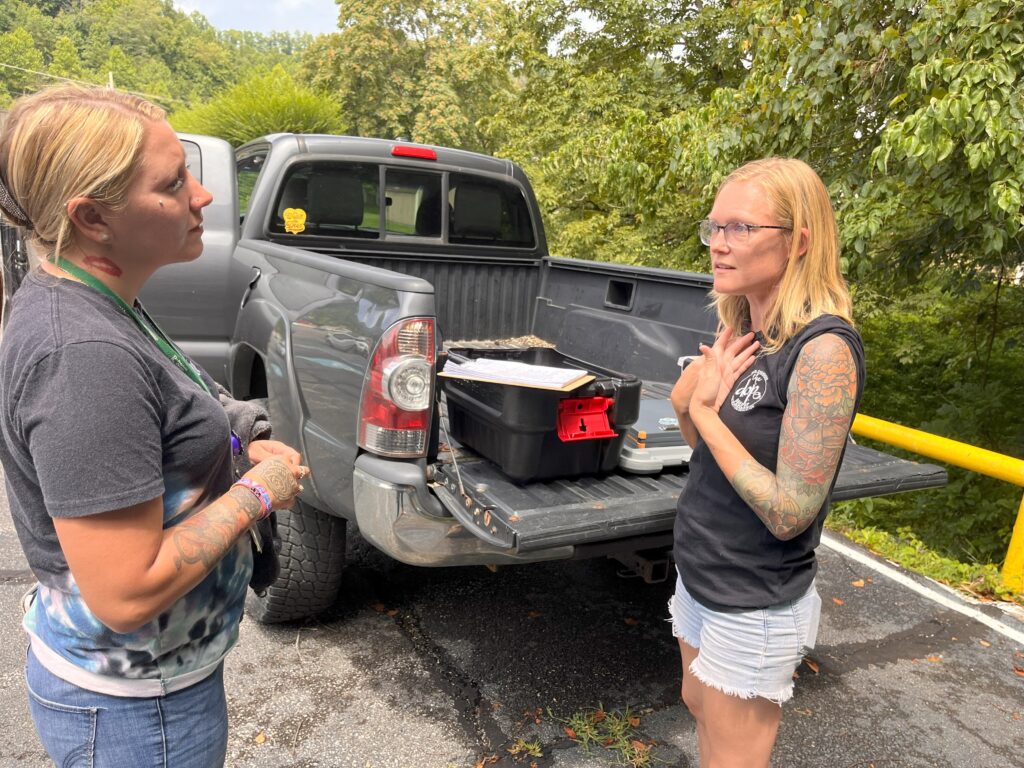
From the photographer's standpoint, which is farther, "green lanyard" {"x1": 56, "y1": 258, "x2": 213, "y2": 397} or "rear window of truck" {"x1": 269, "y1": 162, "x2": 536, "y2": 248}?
"rear window of truck" {"x1": 269, "y1": 162, "x2": 536, "y2": 248}

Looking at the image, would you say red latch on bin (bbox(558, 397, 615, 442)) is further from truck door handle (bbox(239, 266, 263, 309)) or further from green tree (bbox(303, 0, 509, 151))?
green tree (bbox(303, 0, 509, 151))

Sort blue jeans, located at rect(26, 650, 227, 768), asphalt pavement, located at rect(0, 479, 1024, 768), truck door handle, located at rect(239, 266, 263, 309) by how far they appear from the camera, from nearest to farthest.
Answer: blue jeans, located at rect(26, 650, 227, 768)
asphalt pavement, located at rect(0, 479, 1024, 768)
truck door handle, located at rect(239, 266, 263, 309)

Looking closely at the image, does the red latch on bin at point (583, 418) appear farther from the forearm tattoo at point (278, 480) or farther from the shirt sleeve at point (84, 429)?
the shirt sleeve at point (84, 429)

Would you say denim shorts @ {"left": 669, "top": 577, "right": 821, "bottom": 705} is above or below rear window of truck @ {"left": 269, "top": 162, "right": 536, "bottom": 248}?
below

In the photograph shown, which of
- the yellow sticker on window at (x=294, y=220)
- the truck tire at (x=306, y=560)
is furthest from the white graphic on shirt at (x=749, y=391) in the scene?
the yellow sticker on window at (x=294, y=220)

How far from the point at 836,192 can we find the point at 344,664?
4.23 meters

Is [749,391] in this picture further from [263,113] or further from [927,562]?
[263,113]

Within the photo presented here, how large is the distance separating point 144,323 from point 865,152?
5.32 metres

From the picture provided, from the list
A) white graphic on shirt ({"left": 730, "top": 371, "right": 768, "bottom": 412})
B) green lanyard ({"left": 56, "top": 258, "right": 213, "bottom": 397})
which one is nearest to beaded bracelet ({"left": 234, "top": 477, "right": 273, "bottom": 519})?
green lanyard ({"left": 56, "top": 258, "right": 213, "bottom": 397})

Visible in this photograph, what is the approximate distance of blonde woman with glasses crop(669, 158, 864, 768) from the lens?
159cm

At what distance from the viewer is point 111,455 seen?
3.33ft

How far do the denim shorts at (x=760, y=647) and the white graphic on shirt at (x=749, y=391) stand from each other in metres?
0.48

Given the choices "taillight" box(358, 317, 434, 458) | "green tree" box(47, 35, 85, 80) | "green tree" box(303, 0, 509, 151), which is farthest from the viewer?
"green tree" box(47, 35, 85, 80)

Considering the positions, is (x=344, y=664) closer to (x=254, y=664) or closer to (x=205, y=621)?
(x=254, y=664)
